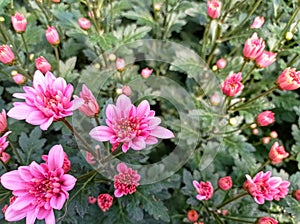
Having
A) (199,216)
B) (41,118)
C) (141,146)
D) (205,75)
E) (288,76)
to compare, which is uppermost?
(41,118)

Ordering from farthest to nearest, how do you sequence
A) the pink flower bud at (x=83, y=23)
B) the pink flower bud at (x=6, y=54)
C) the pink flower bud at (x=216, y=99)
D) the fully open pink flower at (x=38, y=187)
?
the pink flower bud at (x=216, y=99) → the pink flower bud at (x=83, y=23) → the pink flower bud at (x=6, y=54) → the fully open pink flower at (x=38, y=187)

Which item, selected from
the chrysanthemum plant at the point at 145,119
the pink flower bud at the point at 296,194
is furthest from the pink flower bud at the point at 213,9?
the pink flower bud at the point at 296,194

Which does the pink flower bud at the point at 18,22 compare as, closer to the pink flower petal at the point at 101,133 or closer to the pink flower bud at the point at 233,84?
the pink flower petal at the point at 101,133

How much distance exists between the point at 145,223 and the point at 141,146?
1.06m

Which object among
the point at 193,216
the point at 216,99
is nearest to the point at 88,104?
the point at 193,216

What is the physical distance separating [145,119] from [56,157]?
427mm

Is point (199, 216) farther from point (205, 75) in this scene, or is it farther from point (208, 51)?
point (208, 51)

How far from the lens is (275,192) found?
1.93 meters

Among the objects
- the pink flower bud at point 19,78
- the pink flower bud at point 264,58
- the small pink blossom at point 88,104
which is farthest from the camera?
the pink flower bud at point 19,78

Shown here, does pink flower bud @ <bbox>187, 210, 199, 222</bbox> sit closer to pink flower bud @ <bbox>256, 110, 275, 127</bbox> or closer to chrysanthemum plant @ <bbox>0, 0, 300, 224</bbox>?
chrysanthemum plant @ <bbox>0, 0, 300, 224</bbox>

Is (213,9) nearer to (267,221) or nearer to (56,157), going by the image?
(267,221)

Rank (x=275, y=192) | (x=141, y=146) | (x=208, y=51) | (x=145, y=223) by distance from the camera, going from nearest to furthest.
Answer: (x=141, y=146) < (x=275, y=192) < (x=145, y=223) < (x=208, y=51)

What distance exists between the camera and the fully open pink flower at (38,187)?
1.52 meters

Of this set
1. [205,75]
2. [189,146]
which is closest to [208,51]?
[205,75]
